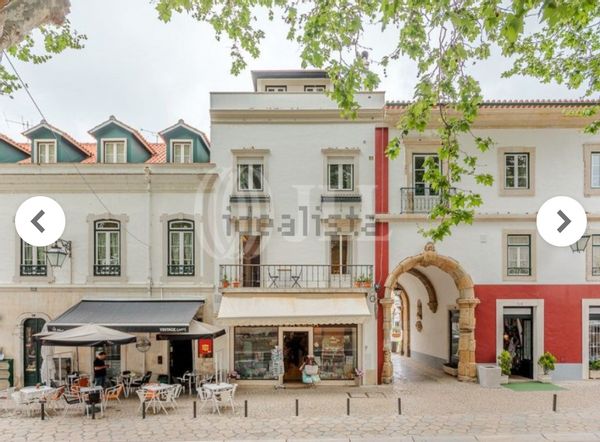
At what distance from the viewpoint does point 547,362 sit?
14398mm

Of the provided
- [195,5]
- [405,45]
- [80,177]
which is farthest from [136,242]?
[405,45]

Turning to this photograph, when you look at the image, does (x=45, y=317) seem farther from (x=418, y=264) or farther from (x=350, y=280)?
(x=418, y=264)

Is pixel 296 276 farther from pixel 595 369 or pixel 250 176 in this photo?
pixel 595 369

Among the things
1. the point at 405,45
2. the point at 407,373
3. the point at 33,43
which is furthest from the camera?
the point at 407,373

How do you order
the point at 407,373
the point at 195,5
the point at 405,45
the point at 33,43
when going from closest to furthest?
the point at 405,45
the point at 195,5
the point at 33,43
the point at 407,373

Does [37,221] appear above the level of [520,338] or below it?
above

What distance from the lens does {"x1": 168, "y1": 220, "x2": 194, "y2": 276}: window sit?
14.8 m

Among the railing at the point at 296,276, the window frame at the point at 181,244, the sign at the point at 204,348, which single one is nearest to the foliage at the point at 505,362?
the railing at the point at 296,276

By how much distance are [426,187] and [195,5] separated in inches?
378

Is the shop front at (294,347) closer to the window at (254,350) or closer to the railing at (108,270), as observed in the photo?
the window at (254,350)

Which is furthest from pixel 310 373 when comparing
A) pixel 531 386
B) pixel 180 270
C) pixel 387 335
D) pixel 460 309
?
pixel 531 386

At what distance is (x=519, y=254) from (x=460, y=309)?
2.88 meters

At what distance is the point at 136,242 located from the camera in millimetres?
14711

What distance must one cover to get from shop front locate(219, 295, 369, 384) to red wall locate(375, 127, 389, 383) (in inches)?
29.6
